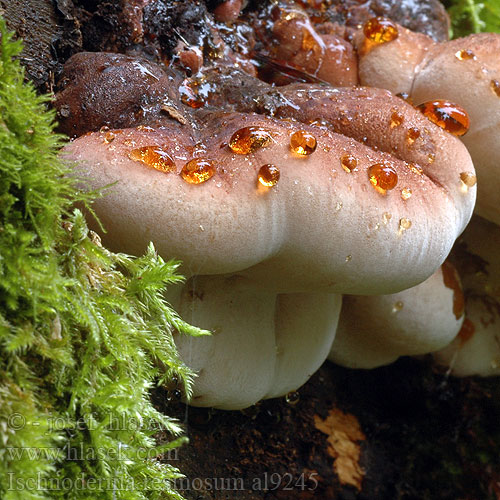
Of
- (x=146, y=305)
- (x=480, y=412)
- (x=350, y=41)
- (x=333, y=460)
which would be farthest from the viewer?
(x=480, y=412)

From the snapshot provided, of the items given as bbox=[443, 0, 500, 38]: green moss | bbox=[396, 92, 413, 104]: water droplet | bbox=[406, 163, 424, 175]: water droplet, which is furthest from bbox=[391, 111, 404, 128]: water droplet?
bbox=[443, 0, 500, 38]: green moss

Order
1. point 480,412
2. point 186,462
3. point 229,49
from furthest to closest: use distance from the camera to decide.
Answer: point 480,412, point 229,49, point 186,462

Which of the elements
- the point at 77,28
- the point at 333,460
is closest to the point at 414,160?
the point at 77,28

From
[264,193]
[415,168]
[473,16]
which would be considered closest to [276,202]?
[264,193]


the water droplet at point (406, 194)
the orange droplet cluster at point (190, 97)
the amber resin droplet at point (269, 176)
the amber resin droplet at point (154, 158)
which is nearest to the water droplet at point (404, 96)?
the water droplet at point (406, 194)

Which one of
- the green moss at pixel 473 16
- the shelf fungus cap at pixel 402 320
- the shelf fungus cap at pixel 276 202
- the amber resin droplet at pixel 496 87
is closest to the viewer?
the shelf fungus cap at pixel 276 202

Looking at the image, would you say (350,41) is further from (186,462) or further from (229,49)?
(186,462)

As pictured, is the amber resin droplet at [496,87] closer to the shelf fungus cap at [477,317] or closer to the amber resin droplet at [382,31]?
the amber resin droplet at [382,31]
